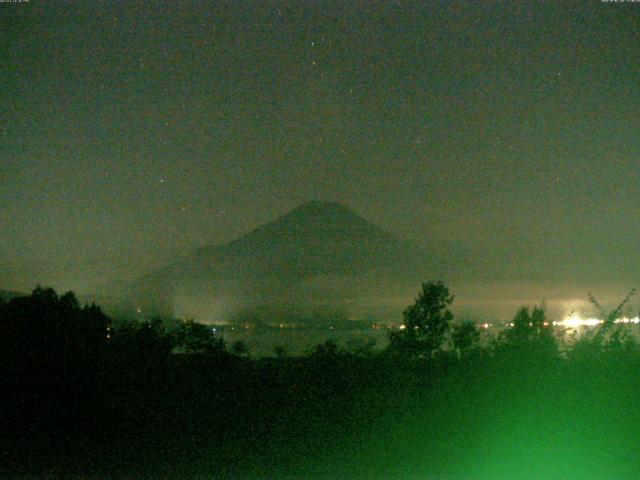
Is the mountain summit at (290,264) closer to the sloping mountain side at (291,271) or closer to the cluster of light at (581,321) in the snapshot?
the sloping mountain side at (291,271)

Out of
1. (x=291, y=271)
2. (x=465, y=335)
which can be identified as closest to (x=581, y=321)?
(x=465, y=335)

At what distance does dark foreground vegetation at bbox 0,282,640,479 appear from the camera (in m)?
8.61

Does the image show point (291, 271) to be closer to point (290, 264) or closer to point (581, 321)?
point (290, 264)

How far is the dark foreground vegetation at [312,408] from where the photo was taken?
8.61 metres

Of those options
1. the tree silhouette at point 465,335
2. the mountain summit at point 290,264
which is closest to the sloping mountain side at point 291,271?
the mountain summit at point 290,264

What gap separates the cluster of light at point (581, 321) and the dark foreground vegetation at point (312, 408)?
7.9 inches

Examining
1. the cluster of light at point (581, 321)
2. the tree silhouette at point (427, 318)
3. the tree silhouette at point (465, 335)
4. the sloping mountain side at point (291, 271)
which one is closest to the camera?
the cluster of light at point (581, 321)

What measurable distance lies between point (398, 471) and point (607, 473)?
7.53ft

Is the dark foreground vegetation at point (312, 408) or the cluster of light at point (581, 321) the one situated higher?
the cluster of light at point (581, 321)

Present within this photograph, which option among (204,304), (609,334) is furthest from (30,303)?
(204,304)

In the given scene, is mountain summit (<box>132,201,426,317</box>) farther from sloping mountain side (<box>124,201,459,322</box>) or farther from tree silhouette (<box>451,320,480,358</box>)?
tree silhouette (<box>451,320,480,358</box>)

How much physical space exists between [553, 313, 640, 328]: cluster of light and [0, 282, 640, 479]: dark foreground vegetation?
201 mm

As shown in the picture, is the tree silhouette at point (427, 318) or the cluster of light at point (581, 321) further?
the tree silhouette at point (427, 318)

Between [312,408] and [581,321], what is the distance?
4410 mm
